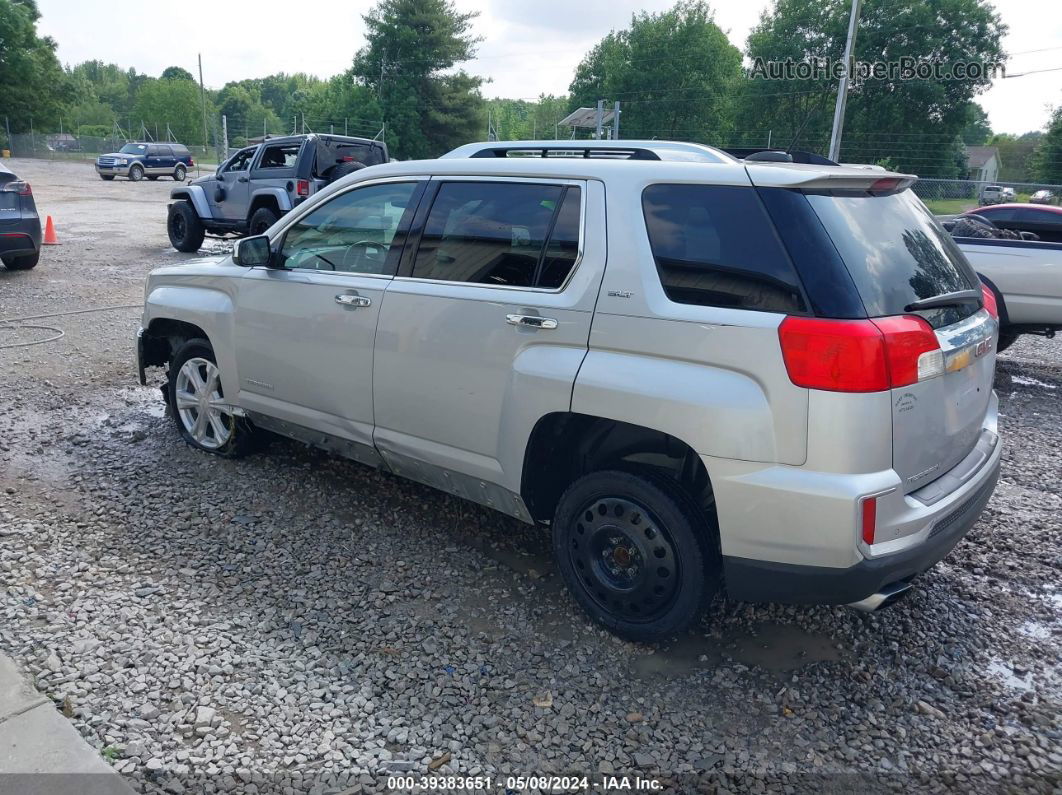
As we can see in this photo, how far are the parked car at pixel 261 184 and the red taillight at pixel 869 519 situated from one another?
12390 millimetres

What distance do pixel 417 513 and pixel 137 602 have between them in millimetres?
1472

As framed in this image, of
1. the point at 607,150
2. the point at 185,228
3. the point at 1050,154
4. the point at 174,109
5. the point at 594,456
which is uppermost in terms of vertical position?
the point at 174,109

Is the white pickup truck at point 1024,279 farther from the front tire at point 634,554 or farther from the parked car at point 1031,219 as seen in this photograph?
the front tire at point 634,554

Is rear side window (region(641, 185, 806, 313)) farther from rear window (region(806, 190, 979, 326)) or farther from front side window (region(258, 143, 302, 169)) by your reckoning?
front side window (region(258, 143, 302, 169))

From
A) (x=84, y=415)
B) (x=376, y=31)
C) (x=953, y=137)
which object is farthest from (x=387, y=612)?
(x=376, y=31)

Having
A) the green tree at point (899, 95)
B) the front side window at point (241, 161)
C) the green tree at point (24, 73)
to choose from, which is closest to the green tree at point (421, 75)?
the green tree at point (899, 95)

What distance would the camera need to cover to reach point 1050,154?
46312 mm

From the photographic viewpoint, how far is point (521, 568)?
12.9ft

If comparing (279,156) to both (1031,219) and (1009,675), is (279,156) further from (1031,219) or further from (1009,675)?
(1009,675)

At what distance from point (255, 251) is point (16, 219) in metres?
8.57

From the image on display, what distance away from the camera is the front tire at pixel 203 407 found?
502 cm

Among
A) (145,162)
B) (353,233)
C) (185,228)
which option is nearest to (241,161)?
(185,228)

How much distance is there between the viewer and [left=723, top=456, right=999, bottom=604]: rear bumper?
2.72 metres

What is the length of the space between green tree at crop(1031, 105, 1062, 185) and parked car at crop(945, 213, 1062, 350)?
139ft
